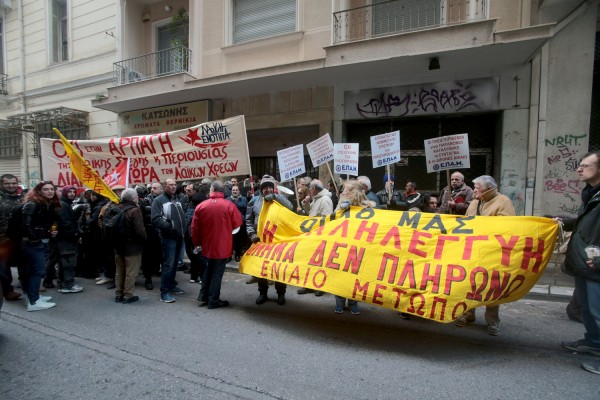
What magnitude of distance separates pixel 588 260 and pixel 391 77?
23.4 feet

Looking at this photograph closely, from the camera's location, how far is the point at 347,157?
6945 mm

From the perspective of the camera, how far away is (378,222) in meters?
3.89

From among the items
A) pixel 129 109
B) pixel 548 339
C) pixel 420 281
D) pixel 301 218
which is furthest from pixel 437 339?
pixel 129 109

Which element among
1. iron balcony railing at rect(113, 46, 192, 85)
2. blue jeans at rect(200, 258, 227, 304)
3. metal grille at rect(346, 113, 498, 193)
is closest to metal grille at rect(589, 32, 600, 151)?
metal grille at rect(346, 113, 498, 193)

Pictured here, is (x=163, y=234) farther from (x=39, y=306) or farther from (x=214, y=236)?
(x=39, y=306)

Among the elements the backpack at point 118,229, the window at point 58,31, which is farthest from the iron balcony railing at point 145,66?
the backpack at point 118,229

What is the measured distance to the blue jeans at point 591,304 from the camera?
3.17 meters

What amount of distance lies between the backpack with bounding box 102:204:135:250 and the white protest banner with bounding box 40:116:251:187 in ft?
3.63

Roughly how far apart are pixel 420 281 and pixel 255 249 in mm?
2146

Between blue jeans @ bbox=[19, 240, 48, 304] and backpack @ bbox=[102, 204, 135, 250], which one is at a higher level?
backpack @ bbox=[102, 204, 135, 250]

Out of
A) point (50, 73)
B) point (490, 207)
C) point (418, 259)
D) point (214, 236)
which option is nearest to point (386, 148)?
point (490, 207)

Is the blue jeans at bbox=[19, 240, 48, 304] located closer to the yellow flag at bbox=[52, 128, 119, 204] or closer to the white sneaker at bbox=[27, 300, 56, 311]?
the white sneaker at bbox=[27, 300, 56, 311]

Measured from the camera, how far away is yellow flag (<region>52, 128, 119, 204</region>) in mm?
5195

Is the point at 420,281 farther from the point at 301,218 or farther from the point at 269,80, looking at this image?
the point at 269,80
